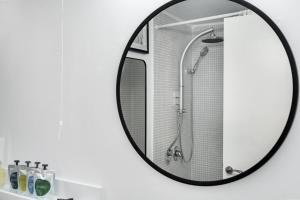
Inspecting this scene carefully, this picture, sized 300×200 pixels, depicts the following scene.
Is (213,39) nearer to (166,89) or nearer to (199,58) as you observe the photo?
(199,58)

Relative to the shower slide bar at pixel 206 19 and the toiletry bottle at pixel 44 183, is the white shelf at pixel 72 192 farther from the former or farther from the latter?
the shower slide bar at pixel 206 19

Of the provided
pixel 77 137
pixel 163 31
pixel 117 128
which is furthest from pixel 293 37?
pixel 77 137

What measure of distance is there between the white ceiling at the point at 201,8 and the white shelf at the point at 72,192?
0.95 m

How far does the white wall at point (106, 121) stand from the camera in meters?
1.16

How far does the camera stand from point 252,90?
1.12 metres

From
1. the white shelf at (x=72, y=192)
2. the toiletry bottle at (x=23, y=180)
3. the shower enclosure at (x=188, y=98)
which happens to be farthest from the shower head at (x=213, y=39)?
the toiletry bottle at (x=23, y=180)

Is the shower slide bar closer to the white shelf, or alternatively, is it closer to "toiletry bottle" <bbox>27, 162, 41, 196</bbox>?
the white shelf

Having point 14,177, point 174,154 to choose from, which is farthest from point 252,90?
point 14,177

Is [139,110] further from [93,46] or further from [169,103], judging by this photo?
[93,46]

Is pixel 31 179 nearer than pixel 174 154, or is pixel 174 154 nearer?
pixel 174 154

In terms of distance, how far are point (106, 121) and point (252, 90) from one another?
29.6 inches

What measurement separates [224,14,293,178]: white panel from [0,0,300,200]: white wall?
71 millimetres

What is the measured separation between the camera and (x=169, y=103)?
52.0 inches

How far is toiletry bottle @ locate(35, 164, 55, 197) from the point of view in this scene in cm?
164
